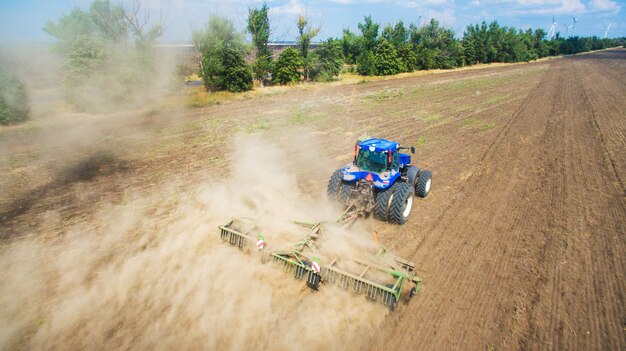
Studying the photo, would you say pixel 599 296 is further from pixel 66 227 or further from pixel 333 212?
pixel 66 227

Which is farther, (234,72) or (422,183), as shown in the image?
(234,72)

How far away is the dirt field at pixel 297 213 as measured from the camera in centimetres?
529

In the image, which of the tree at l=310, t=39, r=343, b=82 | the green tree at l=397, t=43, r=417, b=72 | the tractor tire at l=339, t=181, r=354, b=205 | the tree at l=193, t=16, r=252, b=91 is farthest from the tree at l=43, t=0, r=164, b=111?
the green tree at l=397, t=43, r=417, b=72

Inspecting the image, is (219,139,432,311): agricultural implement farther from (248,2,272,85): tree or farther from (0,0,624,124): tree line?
(248,2,272,85): tree

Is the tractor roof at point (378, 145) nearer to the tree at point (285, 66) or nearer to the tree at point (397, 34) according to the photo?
the tree at point (285, 66)

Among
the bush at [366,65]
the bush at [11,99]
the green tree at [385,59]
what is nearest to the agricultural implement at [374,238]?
the bush at [11,99]

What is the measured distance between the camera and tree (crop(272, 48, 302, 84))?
3488cm

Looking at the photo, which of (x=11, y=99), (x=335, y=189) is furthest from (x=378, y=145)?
(x=11, y=99)

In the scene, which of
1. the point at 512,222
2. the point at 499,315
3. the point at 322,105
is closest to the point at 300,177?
the point at 512,222

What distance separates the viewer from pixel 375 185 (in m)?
7.72

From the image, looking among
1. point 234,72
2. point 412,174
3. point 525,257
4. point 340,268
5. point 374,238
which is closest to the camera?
point 340,268

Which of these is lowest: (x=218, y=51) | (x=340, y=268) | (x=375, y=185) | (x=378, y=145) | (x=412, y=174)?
(x=340, y=268)

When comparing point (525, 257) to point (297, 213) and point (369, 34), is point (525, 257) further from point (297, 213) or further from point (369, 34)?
point (369, 34)

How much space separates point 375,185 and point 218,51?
87.1 ft
